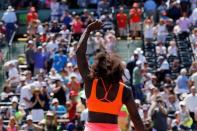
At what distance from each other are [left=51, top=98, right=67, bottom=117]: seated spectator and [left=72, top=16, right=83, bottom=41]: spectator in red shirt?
6560mm

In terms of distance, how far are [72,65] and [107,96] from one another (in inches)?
595

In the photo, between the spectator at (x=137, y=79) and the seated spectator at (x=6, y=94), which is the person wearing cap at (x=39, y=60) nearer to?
the seated spectator at (x=6, y=94)

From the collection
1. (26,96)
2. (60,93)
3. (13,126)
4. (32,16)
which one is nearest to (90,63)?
(60,93)

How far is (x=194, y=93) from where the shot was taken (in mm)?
17266

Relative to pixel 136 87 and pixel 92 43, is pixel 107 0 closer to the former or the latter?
pixel 92 43

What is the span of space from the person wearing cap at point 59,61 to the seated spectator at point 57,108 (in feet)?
10.7

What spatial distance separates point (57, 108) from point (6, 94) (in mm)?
2104

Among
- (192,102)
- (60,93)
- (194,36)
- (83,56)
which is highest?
(83,56)

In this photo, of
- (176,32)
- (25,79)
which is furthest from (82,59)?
(176,32)

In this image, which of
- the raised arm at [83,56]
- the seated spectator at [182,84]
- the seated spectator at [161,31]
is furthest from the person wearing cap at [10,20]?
the raised arm at [83,56]

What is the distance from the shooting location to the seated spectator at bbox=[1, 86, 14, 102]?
1897 cm

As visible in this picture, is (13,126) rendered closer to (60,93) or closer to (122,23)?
(60,93)

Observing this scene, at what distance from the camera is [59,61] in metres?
21.2

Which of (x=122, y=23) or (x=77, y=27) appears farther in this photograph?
(x=122, y=23)
